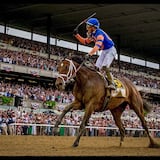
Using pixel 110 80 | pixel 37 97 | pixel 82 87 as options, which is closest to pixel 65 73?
pixel 82 87

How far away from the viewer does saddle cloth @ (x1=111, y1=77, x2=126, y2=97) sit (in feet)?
28.9

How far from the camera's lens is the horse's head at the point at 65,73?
7.81 meters

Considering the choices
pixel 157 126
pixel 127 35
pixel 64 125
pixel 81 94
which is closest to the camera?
pixel 81 94

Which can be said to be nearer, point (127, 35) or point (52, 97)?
point (52, 97)

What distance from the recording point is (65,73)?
7.91m

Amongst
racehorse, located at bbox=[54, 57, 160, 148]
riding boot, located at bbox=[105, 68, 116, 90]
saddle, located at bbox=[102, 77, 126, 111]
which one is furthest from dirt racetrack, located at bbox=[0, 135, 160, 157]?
riding boot, located at bbox=[105, 68, 116, 90]

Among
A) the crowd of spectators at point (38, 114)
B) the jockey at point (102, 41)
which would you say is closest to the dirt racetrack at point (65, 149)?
the jockey at point (102, 41)

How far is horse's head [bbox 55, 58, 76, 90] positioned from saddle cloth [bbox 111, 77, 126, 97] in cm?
133

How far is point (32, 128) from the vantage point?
18.9 meters

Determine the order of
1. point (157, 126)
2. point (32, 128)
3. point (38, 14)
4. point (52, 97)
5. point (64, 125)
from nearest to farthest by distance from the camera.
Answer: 1. point (32, 128)
2. point (64, 125)
3. point (52, 97)
4. point (157, 126)
5. point (38, 14)

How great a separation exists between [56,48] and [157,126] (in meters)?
15.4

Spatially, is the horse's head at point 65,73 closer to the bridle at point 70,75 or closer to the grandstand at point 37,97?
the bridle at point 70,75
